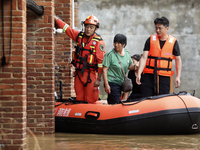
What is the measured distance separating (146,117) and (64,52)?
3501 mm

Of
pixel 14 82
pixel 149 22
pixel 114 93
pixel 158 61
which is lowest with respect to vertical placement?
pixel 114 93

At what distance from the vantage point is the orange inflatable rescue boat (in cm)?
629

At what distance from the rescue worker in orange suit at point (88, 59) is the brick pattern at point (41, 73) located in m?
0.62

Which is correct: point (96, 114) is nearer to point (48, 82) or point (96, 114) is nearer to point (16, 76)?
point (48, 82)

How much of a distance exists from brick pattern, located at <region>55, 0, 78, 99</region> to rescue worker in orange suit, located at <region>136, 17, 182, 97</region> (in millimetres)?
2936

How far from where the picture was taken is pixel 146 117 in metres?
6.34

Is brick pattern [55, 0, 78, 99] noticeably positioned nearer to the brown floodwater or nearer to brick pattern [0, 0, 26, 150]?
the brown floodwater

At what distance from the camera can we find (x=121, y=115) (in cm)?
651

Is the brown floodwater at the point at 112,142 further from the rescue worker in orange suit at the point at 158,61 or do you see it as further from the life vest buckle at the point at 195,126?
the rescue worker in orange suit at the point at 158,61

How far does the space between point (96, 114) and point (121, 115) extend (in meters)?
0.48

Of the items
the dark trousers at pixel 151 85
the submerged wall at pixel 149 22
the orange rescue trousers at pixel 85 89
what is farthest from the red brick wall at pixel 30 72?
the submerged wall at pixel 149 22

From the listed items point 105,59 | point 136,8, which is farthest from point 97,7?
point 105,59

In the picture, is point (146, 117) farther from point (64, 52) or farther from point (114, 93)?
point (64, 52)

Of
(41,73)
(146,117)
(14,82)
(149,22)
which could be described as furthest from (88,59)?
(149,22)
